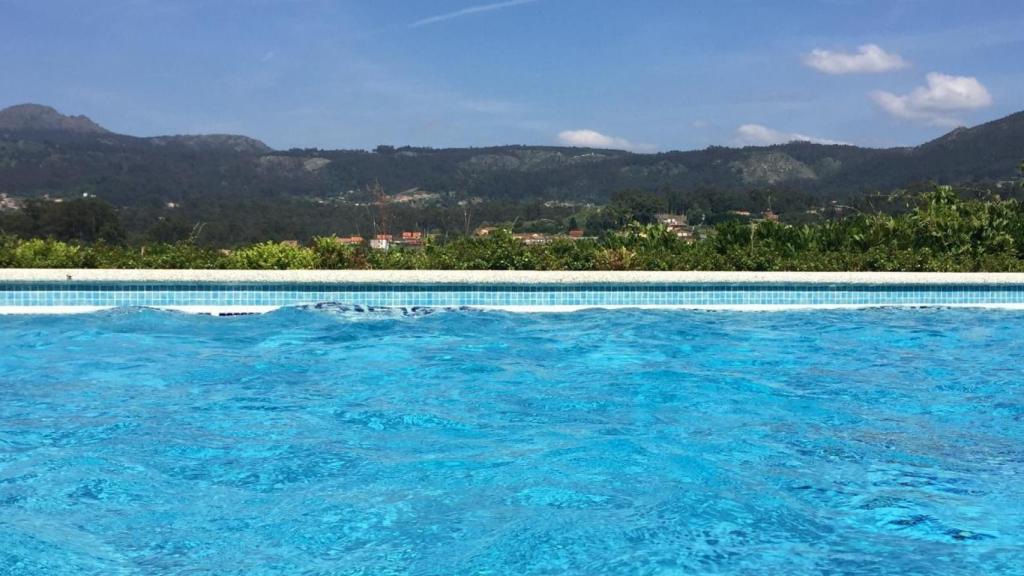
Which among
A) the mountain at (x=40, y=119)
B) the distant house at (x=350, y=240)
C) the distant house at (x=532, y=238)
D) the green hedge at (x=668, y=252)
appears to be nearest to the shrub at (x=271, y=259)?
the green hedge at (x=668, y=252)

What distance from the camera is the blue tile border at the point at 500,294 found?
362 inches

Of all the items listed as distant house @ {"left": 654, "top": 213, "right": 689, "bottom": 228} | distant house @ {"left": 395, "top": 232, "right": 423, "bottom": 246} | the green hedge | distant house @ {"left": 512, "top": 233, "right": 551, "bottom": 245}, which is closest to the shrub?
the green hedge

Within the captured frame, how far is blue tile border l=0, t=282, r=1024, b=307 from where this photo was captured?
9.19m

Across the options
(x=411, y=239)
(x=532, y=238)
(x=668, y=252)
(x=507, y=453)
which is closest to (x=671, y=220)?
(x=668, y=252)

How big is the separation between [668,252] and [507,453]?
6.62 metres

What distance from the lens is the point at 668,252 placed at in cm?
1109

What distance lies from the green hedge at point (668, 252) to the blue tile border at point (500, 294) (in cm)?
65

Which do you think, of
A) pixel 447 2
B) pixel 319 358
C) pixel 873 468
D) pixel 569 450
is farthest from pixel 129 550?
pixel 447 2

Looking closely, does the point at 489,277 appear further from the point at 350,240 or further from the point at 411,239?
the point at 411,239

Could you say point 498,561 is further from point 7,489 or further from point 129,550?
point 7,489

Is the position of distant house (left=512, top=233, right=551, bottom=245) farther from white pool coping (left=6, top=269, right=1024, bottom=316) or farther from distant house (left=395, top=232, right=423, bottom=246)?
white pool coping (left=6, top=269, right=1024, bottom=316)

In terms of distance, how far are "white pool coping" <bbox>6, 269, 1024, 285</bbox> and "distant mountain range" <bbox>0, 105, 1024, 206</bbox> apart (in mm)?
36974

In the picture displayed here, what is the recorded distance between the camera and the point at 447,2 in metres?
22.0

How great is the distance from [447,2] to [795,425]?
18.6 metres
